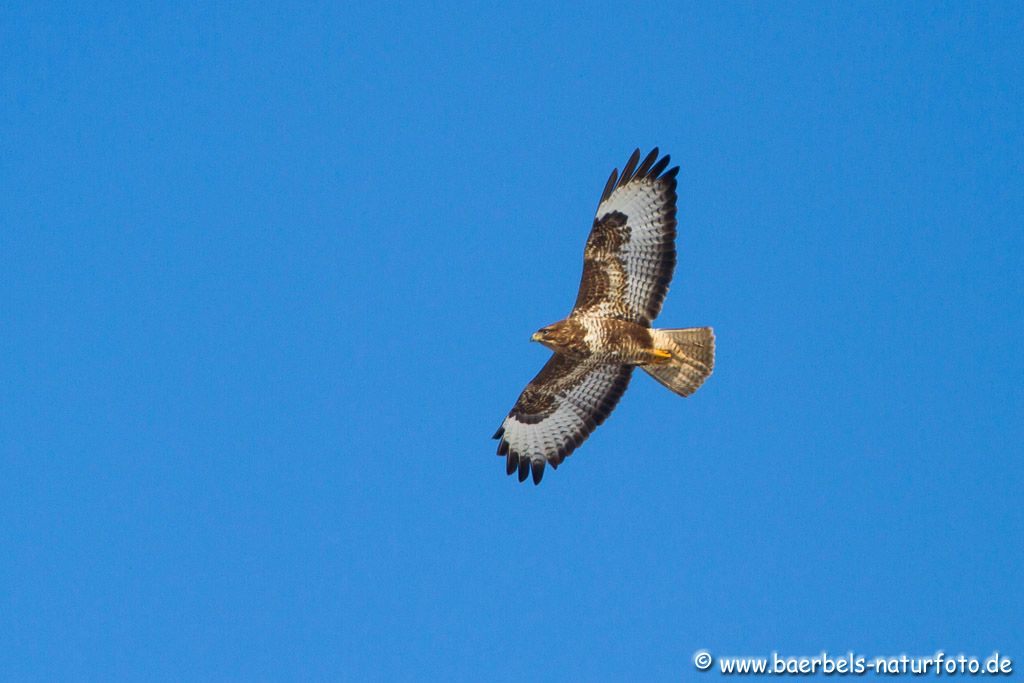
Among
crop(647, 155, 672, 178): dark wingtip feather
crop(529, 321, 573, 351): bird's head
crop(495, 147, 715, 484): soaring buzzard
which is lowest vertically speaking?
crop(529, 321, 573, 351): bird's head

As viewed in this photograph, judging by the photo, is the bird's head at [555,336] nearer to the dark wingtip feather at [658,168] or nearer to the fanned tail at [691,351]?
the fanned tail at [691,351]

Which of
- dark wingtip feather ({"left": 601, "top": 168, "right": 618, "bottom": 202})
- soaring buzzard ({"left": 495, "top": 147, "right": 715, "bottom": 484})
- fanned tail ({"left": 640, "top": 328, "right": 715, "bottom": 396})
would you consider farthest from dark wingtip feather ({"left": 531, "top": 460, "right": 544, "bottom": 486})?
dark wingtip feather ({"left": 601, "top": 168, "right": 618, "bottom": 202})

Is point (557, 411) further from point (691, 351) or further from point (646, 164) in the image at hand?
point (646, 164)

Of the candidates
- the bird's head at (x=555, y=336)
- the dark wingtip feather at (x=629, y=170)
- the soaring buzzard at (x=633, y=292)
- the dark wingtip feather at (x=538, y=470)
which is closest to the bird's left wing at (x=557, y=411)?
the dark wingtip feather at (x=538, y=470)

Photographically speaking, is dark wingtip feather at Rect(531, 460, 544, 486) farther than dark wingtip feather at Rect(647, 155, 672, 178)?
Yes

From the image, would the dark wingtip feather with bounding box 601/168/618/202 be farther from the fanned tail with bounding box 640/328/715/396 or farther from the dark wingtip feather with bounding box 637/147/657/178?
the fanned tail with bounding box 640/328/715/396

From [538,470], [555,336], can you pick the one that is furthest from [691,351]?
[538,470]

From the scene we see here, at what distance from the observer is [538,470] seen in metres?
10.7

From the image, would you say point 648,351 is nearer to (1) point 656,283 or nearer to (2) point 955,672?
(1) point 656,283

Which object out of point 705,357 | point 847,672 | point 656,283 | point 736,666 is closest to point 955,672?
point 847,672

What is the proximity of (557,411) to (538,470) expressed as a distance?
25.6 inches

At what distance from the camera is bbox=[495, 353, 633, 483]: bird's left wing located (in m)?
10.2

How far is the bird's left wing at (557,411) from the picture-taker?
10242 mm

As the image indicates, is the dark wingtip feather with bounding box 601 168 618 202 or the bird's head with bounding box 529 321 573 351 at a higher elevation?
the dark wingtip feather with bounding box 601 168 618 202
